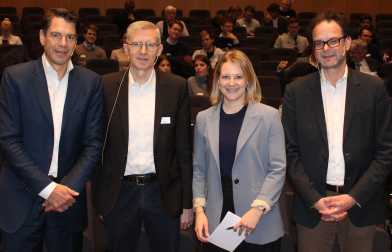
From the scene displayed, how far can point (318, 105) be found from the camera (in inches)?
113

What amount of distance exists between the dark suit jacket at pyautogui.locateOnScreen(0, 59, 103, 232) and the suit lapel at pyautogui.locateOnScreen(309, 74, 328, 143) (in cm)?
105

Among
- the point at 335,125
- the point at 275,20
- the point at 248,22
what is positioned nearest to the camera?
the point at 335,125

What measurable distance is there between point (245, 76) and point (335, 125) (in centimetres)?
49

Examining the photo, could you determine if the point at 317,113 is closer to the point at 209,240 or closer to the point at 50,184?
the point at 209,240

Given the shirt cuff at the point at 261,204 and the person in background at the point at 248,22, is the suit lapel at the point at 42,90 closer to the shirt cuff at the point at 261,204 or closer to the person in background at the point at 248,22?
the shirt cuff at the point at 261,204

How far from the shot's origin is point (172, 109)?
2994mm

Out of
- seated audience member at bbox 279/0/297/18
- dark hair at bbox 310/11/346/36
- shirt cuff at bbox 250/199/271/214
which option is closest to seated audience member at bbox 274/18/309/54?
seated audience member at bbox 279/0/297/18

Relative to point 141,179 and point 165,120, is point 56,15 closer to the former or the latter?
point 165,120

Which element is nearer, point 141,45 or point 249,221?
point 249,221

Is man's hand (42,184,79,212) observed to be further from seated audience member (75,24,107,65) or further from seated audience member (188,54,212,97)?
seated audience member (75,24,107,65)

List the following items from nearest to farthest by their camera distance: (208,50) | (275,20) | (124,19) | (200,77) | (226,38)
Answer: (200,77), (208,50), (226,38), (124,19), (275,20)

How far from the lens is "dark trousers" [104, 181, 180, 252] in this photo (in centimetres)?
297

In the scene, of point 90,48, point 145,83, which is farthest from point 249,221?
point 90,48

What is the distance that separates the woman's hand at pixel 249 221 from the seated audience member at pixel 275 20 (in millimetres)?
9703
